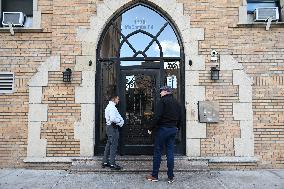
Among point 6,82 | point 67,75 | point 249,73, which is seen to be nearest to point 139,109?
point 67,75

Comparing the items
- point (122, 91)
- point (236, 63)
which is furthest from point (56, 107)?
point (236, 63)

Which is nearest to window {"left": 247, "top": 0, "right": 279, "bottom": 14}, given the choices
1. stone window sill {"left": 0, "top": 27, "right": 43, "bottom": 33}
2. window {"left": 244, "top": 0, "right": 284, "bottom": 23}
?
window {"left": 244, "top": 0, "right": 284, "bottom": 23}

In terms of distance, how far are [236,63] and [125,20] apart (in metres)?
2.96

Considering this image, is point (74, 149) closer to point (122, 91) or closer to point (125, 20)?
point (122, 91)

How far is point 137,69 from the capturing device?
7.33 meters

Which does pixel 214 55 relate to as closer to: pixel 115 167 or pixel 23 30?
pixel 115 167

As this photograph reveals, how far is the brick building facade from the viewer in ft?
22.7

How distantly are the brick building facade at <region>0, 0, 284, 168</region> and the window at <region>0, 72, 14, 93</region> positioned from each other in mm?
103

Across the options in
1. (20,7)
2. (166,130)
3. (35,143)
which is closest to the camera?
(166,130)

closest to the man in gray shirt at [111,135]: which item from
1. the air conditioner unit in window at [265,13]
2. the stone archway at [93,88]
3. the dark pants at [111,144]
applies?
the dark pants at [111,144]

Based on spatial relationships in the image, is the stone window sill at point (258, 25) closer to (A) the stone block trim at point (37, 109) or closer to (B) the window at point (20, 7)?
(A) the stone block trim at point (37, 109)

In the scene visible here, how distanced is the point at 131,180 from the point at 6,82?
153 inches

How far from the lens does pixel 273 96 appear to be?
Answer: 7016mm

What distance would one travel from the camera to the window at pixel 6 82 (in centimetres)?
708
